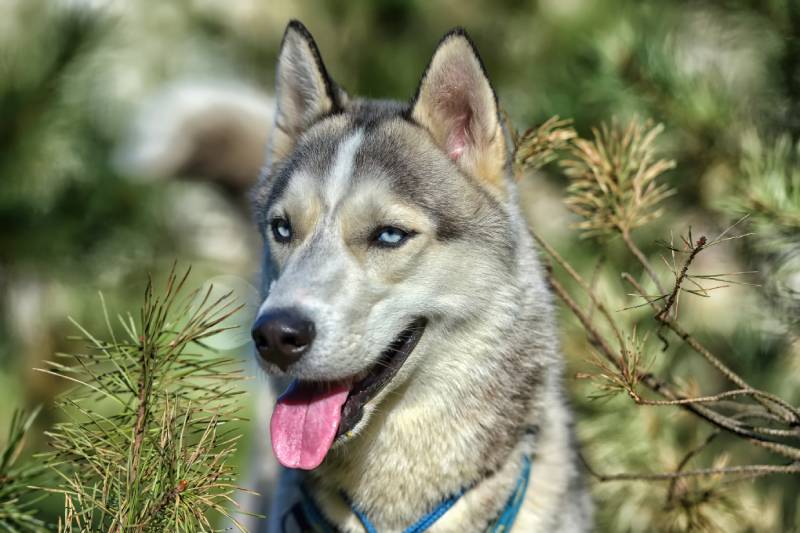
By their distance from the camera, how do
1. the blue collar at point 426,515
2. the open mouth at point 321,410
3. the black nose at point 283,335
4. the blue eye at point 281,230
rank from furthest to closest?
the blue eye at point 281,230 < the blue collar at point 426,515 < the open mouth at point 321,410 < the black nose at point 283,335

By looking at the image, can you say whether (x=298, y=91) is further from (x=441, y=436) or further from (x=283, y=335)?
(x=441, y=436)

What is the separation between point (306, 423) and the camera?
2.09 m

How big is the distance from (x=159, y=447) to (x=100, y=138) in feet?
8.66

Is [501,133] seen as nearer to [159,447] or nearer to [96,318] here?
[159,447]

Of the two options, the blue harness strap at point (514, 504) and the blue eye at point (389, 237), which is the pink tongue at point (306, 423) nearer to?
the blue eye at point (389, 237)

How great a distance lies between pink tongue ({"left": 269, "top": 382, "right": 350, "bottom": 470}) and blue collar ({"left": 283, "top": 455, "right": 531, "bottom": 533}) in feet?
1.11

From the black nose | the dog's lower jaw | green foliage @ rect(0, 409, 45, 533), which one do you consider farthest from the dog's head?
green foliage @ rect(0, 409, 45, 533)

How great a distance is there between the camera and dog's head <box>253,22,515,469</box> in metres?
2.04

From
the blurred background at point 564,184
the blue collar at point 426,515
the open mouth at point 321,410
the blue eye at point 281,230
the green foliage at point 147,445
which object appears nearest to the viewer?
the green foliage at point 147,445

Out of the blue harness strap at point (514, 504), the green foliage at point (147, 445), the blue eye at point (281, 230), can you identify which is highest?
the green foliage at point (147, 445)

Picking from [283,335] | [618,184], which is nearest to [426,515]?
[283,335]

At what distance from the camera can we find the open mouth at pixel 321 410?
6.71 feet

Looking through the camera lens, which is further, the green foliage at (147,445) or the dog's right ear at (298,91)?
the dog's right ear at (298,91)

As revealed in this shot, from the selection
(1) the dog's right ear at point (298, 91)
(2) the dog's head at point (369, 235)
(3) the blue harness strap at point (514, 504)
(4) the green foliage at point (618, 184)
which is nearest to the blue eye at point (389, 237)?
(2) the dog's head at point (369, 235)
